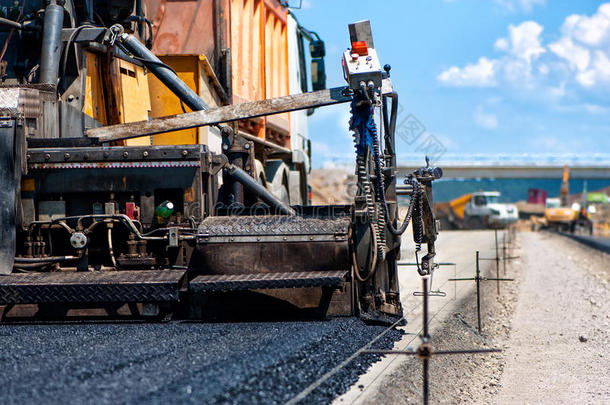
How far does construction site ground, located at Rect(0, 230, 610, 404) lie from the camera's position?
435 centimetres

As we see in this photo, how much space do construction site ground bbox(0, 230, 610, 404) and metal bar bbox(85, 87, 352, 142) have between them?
1.78 meters

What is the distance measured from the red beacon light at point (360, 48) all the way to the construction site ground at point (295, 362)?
2.24 metres

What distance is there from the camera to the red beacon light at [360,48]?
6.77 metres

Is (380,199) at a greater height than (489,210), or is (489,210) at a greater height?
(380,199)

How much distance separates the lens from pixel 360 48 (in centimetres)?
679

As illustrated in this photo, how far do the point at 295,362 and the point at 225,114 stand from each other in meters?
2.84

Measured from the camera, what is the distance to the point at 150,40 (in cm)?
987

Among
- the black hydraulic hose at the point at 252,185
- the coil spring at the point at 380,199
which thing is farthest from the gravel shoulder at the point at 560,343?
the black hydraulic hose at the point at 252,185

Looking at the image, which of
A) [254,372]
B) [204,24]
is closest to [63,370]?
[254,372]

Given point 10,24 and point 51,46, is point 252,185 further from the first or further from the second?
point 10,24

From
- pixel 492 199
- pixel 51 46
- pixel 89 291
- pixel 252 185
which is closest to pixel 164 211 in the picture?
pixel 89 291

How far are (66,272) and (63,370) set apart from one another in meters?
2.04

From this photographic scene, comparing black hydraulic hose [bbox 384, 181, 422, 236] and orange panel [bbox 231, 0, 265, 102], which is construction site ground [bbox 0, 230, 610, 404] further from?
orange panel [bbox 231, 0, 265, 102]

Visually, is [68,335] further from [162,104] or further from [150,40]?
[150,40]
